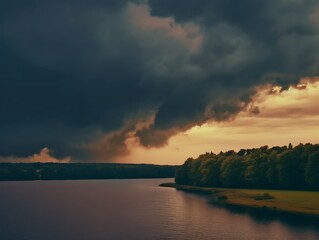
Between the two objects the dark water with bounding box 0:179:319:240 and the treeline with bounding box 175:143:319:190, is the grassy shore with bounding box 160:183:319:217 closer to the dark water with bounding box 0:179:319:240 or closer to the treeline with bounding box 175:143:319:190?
the dark water with bounding box 0:179:319:240

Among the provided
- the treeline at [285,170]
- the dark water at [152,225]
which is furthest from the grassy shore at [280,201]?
the treeline at [285,170]


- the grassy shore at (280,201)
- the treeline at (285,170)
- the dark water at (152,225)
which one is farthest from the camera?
the treeline at (285,170)

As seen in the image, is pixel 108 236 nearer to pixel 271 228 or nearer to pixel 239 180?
pixel 271 228

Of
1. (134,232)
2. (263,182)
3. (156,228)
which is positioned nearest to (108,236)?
(134,232)

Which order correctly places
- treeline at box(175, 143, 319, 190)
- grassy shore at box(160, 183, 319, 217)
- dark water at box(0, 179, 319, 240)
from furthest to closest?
1. treeline at box(175, 143, 319, 190)
2. grassy shore at box(160, 183, 319, 217)
3. dark water at box(0, 179, 319, 240)

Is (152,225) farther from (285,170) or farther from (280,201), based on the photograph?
(285,170)

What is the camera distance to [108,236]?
84562 mm

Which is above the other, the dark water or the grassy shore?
the grassy shore

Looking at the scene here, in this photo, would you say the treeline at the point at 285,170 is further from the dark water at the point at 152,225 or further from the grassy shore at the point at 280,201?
the dark water at the point at 152,225

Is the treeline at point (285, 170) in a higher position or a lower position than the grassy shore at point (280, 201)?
higher

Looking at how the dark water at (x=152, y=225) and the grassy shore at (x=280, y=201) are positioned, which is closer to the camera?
the dark water at (x=152, y=225)

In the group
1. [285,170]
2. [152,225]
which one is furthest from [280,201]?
[152,225]

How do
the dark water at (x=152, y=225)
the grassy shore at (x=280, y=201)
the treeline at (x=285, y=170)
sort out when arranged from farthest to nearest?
the treeline at (x=285, y=170)
the grassy shore at (x=280, y=201)
the dark water at (x=152, y=225)

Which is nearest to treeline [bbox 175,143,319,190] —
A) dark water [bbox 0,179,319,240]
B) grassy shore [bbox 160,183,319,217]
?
grassy shore [bbox 160,183,319,217]
